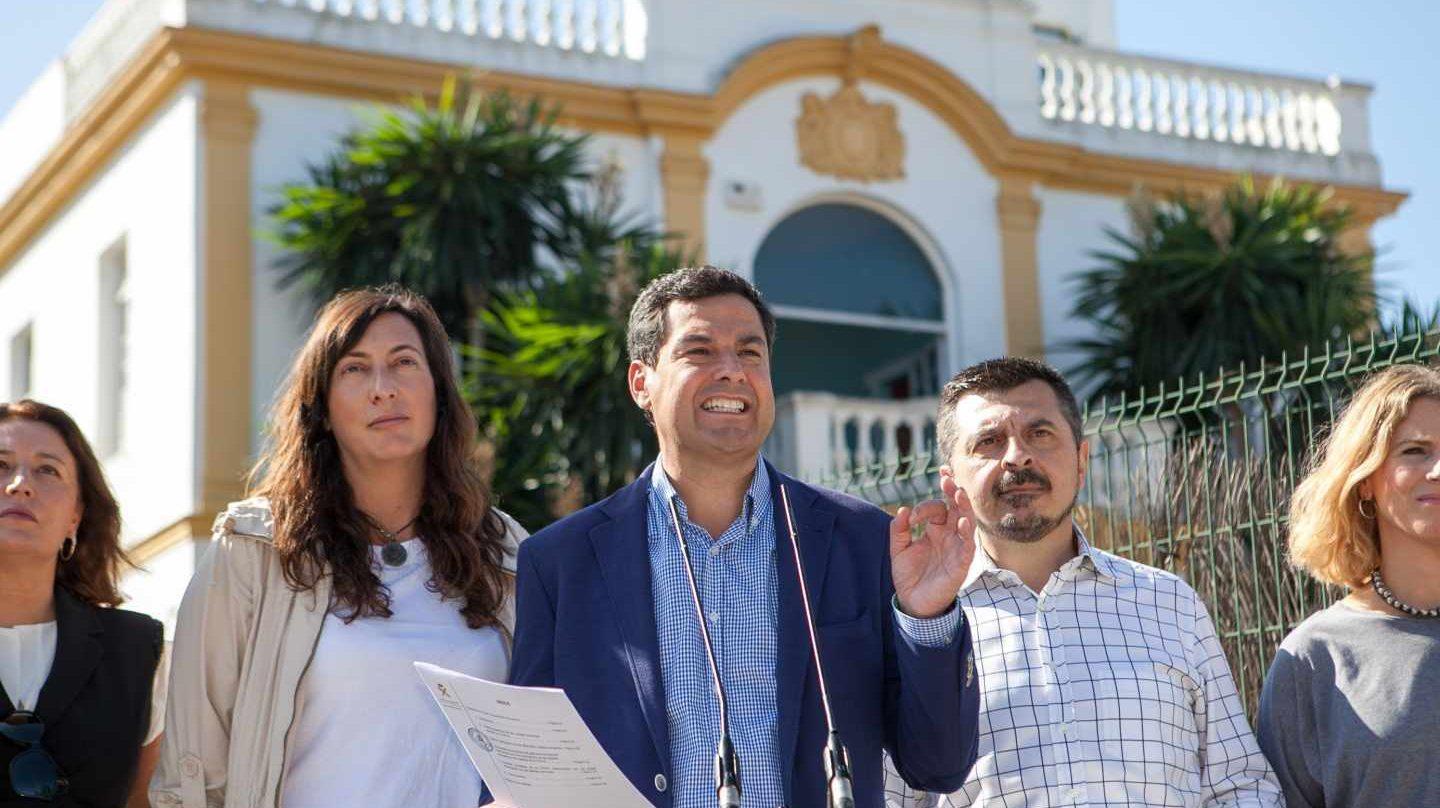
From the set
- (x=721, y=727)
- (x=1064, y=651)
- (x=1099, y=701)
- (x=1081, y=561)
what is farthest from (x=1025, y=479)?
(x=721, y=727)

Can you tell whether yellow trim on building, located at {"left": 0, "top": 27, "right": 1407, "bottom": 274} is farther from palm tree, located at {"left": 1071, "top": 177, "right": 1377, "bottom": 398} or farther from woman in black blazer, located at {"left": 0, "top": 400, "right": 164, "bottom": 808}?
woman in black blazer, located at {"left": 0, "top": 400, "right": 164, "bottom": 808}

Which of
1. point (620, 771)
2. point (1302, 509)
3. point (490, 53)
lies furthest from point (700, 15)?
point (620, 771)

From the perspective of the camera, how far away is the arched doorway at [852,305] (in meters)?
16.6

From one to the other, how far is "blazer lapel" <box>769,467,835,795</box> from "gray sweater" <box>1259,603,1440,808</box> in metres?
1.13

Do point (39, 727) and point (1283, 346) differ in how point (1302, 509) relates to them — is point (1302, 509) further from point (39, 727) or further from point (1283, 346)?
point (1283, 346)

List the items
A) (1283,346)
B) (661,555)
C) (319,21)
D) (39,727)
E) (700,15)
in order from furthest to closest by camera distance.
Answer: (700,15)
(319,21)
(1283,346)
(39,727)
(661,555)

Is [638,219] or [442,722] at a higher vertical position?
[638,219]

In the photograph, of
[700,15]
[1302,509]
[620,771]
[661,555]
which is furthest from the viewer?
[700,15]

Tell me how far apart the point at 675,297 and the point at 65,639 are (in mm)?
1526

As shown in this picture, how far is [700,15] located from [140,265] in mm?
4564

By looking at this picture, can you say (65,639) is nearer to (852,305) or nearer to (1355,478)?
(1355,478)

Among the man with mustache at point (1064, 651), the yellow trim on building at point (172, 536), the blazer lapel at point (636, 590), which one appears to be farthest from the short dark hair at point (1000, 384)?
the yellow trim on building at point (172, 536)

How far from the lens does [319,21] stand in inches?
587

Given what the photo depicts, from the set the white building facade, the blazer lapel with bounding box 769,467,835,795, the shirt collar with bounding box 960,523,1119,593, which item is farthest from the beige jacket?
the white building facade
